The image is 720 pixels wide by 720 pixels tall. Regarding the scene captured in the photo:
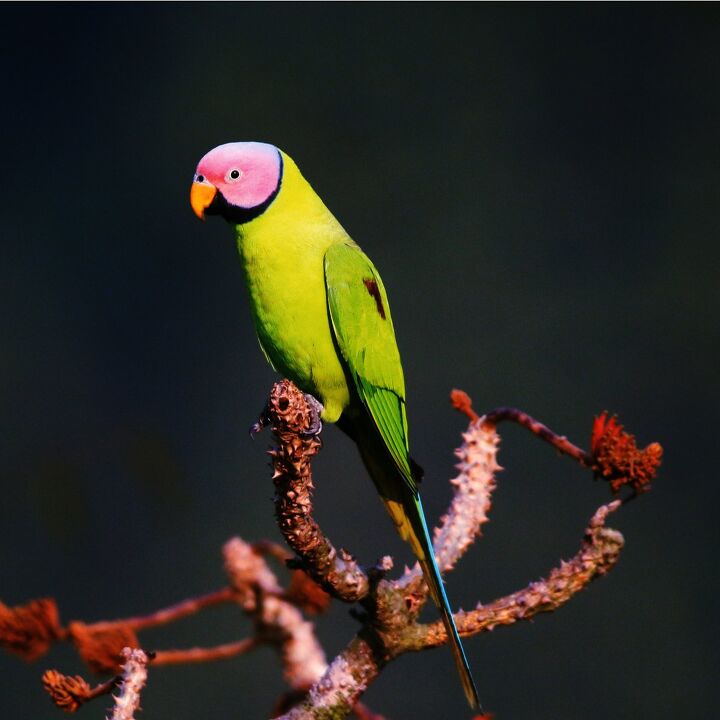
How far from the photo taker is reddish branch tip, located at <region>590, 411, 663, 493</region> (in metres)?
0.99

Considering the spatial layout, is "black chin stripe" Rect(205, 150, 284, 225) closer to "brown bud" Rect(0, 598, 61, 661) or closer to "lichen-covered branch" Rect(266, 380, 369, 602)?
"lichen-covered branch" Rect(266, 380, 369, 602)

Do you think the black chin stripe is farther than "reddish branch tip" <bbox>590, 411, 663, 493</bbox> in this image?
Yes

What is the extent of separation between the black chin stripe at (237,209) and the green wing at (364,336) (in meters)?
0.09

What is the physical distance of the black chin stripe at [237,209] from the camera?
46.4 inches

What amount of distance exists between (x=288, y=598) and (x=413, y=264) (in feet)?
3.96

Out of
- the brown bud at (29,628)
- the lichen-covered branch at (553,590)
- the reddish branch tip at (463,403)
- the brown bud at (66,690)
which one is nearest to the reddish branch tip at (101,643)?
the brown bud at (29,628)

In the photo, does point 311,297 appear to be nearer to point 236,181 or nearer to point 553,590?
point 236,181

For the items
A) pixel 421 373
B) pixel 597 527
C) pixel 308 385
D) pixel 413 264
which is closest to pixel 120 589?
pixel 421 373

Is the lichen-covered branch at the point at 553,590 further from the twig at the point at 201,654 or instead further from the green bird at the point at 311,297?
the twig at the point at 201,654

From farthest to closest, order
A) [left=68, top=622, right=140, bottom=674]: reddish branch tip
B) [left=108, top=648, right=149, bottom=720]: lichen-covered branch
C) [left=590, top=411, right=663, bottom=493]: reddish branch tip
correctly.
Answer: [left=68, top=622, right=140, bottom=674]: reddish branch tip → [left=590, top=411, right=663, bottom=493]: reddish branch tip → [left=108, top=648, right=149, bottom=720]: lichen-covered branch

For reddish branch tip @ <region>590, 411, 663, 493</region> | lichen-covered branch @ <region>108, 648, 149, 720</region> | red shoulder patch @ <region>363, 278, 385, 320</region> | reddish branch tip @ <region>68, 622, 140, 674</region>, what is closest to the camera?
lichen-covered branch @ <region>108, 648, 149, 720</region>

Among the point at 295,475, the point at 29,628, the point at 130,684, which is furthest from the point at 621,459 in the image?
the point at 29,628

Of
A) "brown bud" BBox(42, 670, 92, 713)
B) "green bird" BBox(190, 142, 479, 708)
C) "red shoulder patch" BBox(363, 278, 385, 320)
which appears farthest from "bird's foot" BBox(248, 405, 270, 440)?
"brown bud" BBox(42, 670, 92, 713)

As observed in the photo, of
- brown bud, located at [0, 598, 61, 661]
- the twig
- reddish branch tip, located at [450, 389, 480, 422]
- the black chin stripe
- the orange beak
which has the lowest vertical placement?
the twig
